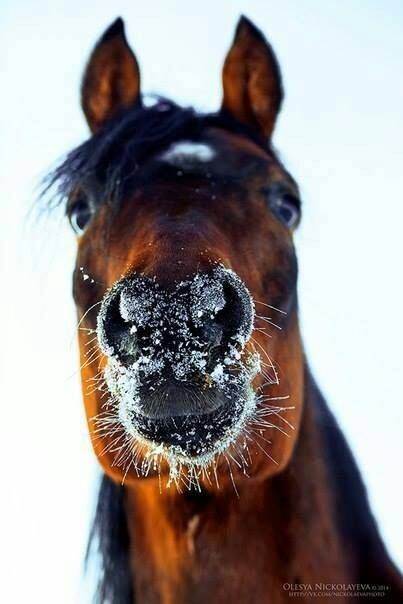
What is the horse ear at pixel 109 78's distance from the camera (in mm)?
1462

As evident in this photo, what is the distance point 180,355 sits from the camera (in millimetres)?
833

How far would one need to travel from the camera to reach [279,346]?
48.2 inches

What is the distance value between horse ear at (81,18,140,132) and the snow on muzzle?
76 cm

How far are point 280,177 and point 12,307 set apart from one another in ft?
3.23

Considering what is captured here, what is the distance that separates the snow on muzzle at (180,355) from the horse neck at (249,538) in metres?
0.30

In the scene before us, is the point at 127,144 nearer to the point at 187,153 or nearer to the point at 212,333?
the point at 187,153

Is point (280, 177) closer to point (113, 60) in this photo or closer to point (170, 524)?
point (113, 60)

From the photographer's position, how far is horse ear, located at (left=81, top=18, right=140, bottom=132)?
1.46 meters

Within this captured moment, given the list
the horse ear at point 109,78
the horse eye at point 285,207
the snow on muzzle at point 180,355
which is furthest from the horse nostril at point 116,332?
the horse ear at point 109,78

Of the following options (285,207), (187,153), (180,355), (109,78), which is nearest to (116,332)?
(180,355)

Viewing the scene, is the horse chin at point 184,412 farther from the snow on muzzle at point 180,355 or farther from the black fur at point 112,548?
the black fur at point 112,548

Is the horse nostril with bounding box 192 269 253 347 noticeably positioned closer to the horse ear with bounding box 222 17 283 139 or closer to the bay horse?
the bay horse

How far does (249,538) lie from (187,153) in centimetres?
79

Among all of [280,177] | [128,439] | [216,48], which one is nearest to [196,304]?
[128,439]
